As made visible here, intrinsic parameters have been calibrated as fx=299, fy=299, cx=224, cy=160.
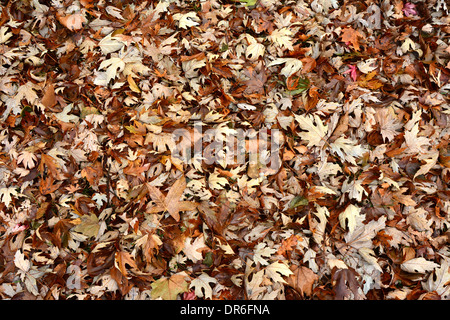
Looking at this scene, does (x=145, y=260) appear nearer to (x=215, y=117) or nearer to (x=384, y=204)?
(x=215, y=117)

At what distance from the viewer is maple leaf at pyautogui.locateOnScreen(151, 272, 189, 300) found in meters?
1.65

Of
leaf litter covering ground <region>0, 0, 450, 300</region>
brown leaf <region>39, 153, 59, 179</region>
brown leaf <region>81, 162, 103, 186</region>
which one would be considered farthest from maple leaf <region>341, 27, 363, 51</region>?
brown leaf <region>39, 153, 59, 179</region>

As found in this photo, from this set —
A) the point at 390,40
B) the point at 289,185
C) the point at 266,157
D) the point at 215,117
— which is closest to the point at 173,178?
the point at 215,117

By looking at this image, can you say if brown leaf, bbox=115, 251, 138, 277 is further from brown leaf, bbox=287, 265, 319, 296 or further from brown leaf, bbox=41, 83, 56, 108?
brown leaf, bbox=41, 83, 56, 108

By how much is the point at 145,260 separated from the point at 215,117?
0.93 m

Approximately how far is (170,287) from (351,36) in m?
1.93

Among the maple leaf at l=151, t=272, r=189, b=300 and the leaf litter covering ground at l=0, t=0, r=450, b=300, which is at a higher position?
the leaf litter covering ground at l=0, t=0, r=450, b=300

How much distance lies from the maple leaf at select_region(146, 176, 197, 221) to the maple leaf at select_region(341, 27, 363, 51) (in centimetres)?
144

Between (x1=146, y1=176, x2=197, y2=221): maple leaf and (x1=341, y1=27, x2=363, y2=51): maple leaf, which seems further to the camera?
(x1=341, y1=27, x2=363, y2=51): maple leaf

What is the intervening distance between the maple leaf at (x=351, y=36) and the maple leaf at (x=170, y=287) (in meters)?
1.79

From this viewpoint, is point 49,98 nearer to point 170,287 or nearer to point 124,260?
point 124,260

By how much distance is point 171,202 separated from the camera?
174cm

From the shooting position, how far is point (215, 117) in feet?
6.02

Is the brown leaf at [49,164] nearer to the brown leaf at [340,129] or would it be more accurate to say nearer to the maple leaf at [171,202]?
the maple leaf at [171,202]
